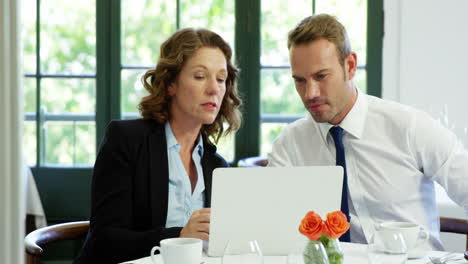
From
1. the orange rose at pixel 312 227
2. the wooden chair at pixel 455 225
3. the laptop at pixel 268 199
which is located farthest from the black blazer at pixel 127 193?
the wooden chair at pixel 455 225

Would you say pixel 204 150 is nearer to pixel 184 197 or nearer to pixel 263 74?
pixel 184 197

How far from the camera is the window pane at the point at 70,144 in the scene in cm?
398

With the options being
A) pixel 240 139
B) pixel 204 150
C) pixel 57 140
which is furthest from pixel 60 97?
pixel 204 150

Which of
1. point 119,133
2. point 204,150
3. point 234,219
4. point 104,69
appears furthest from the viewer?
point 104,69

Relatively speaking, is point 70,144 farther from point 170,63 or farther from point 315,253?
point 315,253

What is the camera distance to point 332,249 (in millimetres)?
1276

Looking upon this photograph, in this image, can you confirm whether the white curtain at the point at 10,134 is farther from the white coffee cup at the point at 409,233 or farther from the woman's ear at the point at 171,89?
the woman's ear at the point at 171,89

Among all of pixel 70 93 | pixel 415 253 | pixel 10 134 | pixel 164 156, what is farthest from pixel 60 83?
pixel 10 134

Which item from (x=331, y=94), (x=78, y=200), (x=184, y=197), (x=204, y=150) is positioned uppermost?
(x=331, y=94)

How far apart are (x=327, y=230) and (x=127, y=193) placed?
2.74 feet

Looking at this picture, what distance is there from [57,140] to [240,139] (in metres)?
1.17

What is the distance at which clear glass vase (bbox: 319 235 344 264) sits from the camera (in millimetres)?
1275

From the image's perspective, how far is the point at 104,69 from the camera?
12.9 feet

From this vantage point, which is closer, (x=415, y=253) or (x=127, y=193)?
(x=415, y=253)
